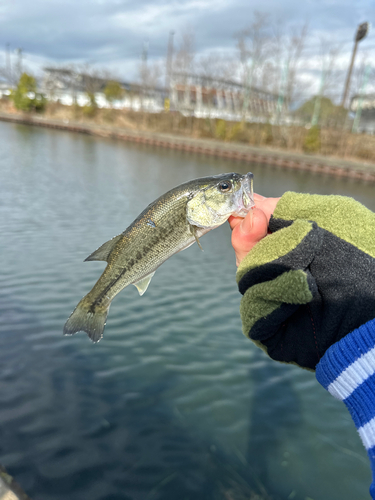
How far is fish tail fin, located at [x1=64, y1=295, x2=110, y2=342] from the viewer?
103 inches

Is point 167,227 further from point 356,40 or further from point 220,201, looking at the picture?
point 356,40

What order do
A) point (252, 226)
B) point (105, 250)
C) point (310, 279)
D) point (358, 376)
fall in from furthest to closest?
point (105, 250), point (252, 226), point (310, 279), point (358, 376)

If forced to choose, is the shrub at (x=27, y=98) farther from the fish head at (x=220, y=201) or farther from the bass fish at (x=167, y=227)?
the fish head at (x=220, y=201)

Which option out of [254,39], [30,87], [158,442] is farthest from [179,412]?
[30,87]

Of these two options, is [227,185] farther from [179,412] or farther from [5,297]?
[5,297]

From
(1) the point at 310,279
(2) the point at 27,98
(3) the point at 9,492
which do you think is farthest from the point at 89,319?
(2) the point at 27,98

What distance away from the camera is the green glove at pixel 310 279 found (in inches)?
81.7

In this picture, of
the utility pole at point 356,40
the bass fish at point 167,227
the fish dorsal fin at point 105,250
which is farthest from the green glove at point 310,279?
the utility pole at point 356,40

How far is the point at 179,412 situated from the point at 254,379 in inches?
64.9

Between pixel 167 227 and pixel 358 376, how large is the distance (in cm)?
143

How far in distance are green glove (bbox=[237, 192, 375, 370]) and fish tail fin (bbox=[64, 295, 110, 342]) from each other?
1.02 m

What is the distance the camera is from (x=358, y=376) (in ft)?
6.01

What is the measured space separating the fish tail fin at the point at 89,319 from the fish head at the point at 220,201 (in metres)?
0.93

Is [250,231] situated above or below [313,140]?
above
